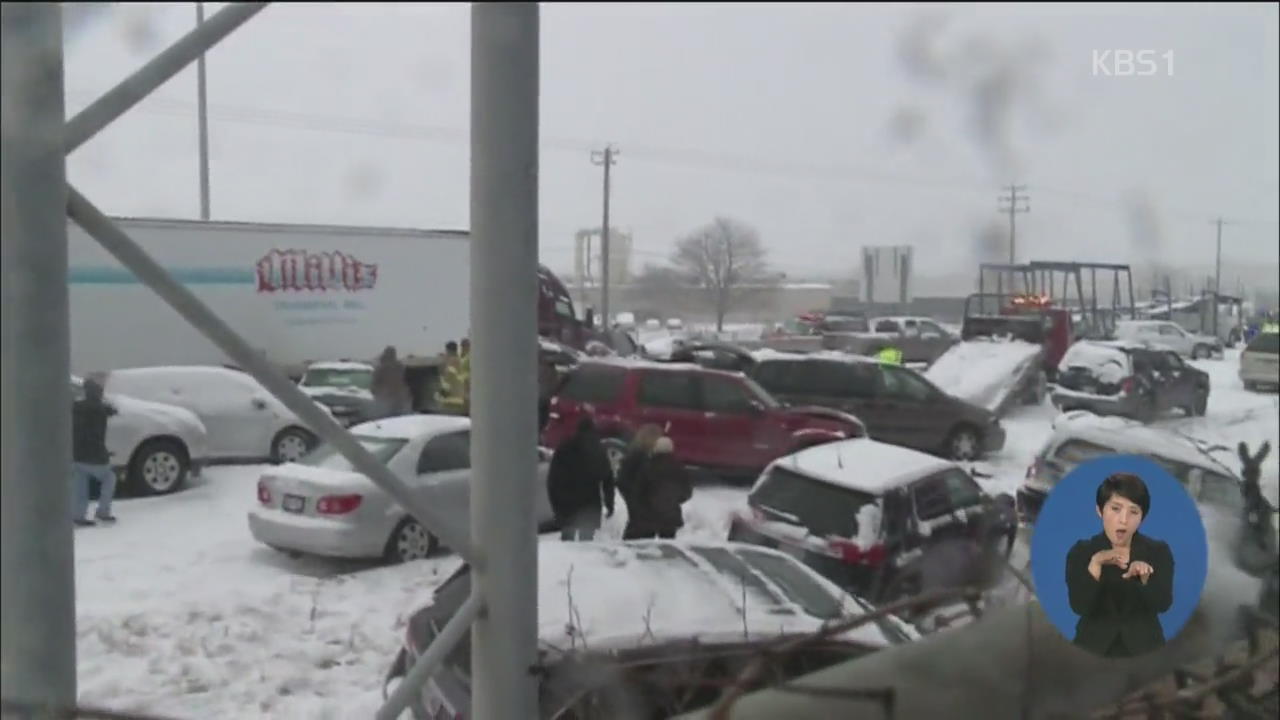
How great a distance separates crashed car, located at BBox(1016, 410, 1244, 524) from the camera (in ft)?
8.34

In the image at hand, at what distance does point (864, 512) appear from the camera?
5.54 meters

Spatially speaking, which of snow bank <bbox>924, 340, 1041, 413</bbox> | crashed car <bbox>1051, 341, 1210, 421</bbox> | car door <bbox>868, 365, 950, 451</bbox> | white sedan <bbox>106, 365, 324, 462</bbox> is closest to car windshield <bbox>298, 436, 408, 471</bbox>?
white sedan <bbox>106, 365, 324, 462</bbox>

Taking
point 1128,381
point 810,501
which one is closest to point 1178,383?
point 1128,381

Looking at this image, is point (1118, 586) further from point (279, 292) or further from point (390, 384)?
point (390, 384)

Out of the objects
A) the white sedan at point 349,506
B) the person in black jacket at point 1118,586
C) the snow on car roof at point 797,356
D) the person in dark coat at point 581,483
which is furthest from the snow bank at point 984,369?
the person in black jacket at point 1118,586

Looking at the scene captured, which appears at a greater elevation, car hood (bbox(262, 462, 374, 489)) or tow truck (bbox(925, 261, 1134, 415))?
tow truck (bbox(925, 261, 1134, 415))

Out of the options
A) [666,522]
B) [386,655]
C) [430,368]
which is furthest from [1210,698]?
[430,368]

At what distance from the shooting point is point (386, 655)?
4.30 meters

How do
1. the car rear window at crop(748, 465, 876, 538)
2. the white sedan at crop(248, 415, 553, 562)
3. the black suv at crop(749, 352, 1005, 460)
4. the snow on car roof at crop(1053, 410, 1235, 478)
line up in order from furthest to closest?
the black suv at crop(749, 352, 1005, 460) < the white sedan at crop(248, 415, 553, 562) < the car rear window at crop(748, 465, 876, 538) < the snow on car roof at crop(1053, 410, 1235, 478)

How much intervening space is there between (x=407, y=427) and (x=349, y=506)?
2.12 feet

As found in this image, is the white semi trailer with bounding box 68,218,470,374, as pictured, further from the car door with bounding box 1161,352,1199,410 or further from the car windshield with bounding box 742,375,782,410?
the car door with bounding box 1161,352,1199,410

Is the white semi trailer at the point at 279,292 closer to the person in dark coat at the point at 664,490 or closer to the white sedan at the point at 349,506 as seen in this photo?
the white sedan at the point at 349,506

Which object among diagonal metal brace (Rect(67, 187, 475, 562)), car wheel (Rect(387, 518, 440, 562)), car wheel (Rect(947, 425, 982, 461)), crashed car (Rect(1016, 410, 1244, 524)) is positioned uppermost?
diagonal metal brace (Rect(67, 187, 475, 562))

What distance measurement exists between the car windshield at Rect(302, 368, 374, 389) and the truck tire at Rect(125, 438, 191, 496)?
4.30ft
